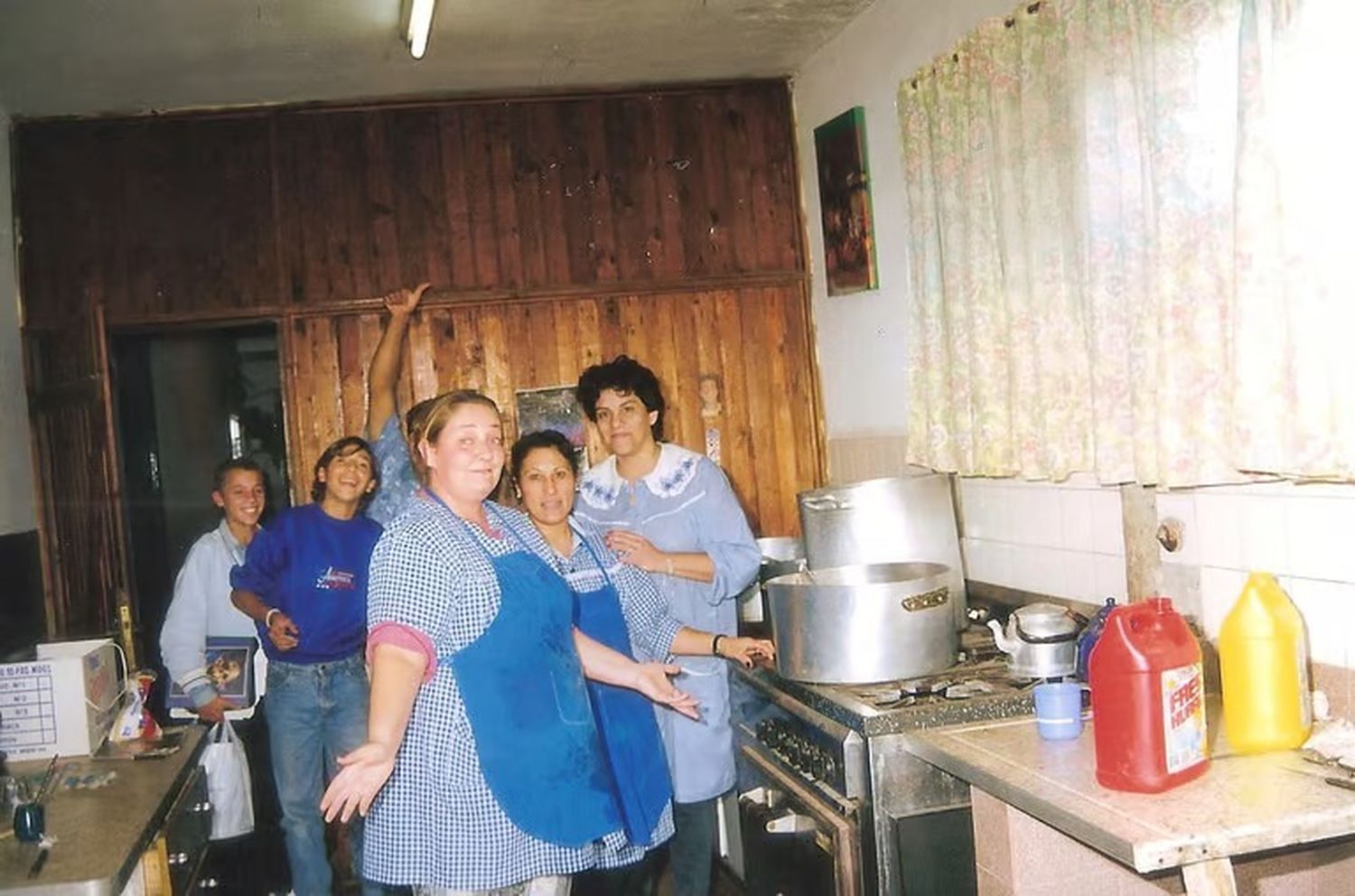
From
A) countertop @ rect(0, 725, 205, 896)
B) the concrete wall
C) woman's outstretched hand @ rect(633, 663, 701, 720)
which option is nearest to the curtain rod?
woman's outstretched hand @ rect(633, 663, 701, 720)

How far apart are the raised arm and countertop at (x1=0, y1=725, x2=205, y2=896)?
172cm

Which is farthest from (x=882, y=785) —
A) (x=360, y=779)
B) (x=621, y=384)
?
(x=621, y=384)

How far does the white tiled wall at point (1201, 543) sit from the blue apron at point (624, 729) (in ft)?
3.97

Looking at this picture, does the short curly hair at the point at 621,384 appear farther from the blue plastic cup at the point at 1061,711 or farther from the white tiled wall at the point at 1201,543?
the blue plastic cup at the point at 1061,711

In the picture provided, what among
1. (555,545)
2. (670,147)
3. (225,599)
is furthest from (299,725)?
(670,147)

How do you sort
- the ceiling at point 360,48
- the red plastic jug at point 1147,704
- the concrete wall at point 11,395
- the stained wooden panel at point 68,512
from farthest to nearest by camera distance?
the stained wooden panel at point 68,512 < the concrete wall at point 11,395 < the ceiling at point 360,48 < the red plastic jug at point 1147,704

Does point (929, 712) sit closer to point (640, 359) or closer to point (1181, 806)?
point (1181, 806)

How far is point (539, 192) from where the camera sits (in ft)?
16.6

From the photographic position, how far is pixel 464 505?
8.33 ft

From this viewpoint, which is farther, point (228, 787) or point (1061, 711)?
point (228, 787)

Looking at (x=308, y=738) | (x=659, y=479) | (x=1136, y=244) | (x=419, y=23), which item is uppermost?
(x=419, y=23)

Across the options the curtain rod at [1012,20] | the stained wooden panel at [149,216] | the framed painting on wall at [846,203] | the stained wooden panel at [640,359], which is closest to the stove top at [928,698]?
the curtain rod at [1012,20]

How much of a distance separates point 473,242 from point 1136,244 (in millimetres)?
2941

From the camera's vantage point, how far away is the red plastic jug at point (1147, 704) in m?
2.06
